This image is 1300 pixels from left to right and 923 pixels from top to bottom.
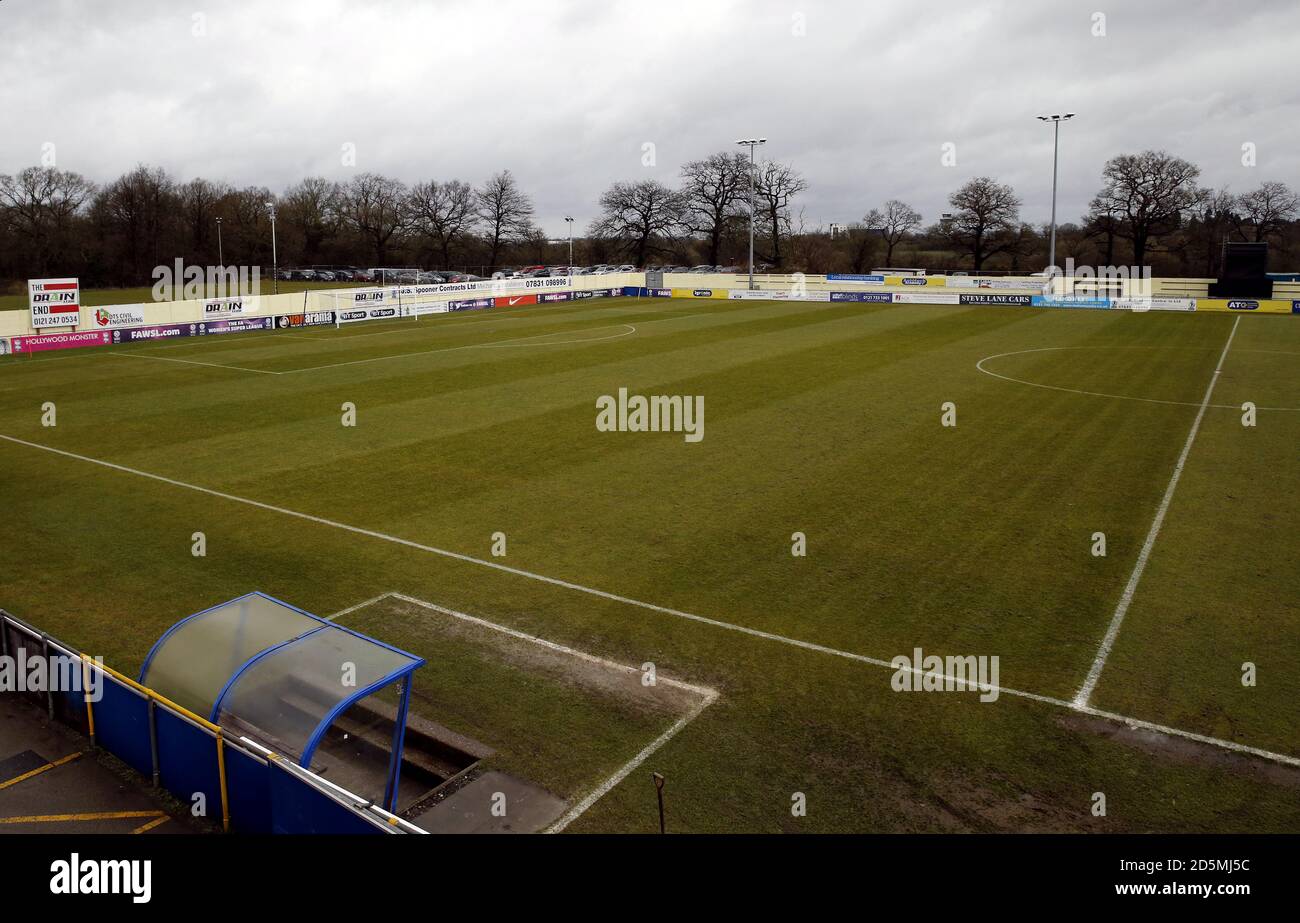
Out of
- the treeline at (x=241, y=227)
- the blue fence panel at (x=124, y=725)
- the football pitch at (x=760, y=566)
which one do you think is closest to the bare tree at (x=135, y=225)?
the treeline at (x=241, y=227)

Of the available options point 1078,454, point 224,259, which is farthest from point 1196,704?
point 224,259

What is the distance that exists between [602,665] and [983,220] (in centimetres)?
8524

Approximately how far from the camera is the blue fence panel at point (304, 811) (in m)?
7.38

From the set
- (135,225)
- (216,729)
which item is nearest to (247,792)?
(216,729)

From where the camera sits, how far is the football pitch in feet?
32.5

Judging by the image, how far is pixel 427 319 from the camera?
53906 mm

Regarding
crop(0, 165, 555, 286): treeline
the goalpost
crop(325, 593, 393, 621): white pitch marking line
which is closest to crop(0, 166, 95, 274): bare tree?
crop(0, 165, 555, 286): treeline

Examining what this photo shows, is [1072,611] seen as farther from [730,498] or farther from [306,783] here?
[306,783]

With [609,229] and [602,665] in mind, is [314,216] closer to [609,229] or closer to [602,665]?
[609,229]

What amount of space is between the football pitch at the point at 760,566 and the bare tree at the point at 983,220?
196 feet

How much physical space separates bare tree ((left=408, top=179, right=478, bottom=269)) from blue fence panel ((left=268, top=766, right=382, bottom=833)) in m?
95.9

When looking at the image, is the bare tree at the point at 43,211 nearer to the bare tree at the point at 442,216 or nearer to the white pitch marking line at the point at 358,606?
the bare tree at the point at 442,216

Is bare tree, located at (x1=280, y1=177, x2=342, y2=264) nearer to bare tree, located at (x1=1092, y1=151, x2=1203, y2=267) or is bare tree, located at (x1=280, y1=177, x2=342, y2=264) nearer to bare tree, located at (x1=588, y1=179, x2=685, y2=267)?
bare tree, located at (x1=588, y1=179, x2=685, y2=267)
